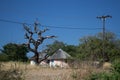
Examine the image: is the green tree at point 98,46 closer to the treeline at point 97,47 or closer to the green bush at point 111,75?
the treeline at point 97,47

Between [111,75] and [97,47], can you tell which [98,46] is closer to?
[97,47]

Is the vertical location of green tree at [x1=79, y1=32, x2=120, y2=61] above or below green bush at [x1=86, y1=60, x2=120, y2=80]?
above

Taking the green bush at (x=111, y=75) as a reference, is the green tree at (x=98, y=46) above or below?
above

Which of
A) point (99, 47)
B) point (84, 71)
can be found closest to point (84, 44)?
point (99, 47)

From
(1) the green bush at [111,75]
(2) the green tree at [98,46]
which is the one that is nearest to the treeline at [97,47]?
(2) the green tree at [98,46]

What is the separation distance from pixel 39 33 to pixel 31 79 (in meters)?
29.9

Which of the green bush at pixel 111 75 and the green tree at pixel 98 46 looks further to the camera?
the green tree at pixel 98 46

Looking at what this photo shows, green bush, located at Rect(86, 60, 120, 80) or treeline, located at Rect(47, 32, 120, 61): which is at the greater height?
treeline, located at Rect(47, 32, 120, 61)

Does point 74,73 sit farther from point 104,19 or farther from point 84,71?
point 104,19

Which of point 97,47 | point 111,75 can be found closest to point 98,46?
point 97,47

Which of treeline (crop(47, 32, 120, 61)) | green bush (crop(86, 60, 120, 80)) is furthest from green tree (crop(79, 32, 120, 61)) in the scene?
green bush (crop(86, 60, 120, 80))

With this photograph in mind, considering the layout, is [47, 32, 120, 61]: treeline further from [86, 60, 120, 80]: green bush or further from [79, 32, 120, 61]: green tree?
[86, 60, 120, 80]: green bush

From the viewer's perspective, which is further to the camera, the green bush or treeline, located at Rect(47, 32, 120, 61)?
treeline, located at Rect(47, 32, 120, 61)

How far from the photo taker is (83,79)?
15.8m
